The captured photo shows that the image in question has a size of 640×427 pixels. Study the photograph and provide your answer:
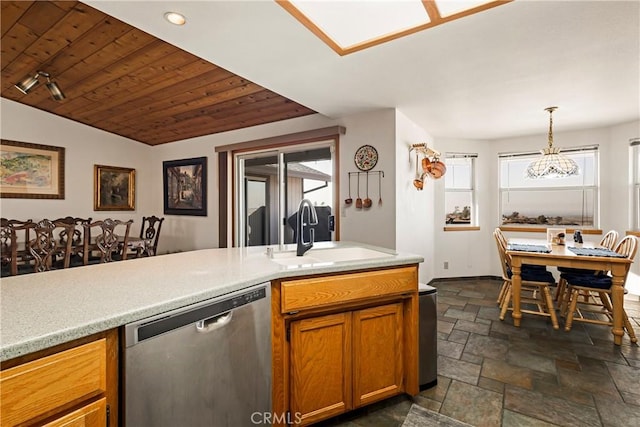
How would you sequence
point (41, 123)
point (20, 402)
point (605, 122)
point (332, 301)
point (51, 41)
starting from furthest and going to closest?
point (41, 123)
point (605, 122)
point (51, 41)
point (332, 301)
point (20, 402)

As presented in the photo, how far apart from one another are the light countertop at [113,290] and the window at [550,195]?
13.2 feet

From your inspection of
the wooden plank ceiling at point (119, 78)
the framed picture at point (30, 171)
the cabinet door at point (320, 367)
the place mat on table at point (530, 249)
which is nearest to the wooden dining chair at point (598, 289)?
the place mat on table at point (530, 249)

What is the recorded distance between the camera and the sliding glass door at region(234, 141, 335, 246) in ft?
13.2

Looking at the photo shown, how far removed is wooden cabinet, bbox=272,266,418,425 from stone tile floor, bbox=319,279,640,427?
0.22m

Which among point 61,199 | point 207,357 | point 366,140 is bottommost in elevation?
point 207,357

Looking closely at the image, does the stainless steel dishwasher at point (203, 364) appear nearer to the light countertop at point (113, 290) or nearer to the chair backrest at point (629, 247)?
the light countertop at point (113, 290)

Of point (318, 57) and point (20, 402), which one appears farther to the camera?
point (318, 57)

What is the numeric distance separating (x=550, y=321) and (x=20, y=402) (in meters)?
4.06

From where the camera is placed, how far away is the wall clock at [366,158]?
349 centimetres

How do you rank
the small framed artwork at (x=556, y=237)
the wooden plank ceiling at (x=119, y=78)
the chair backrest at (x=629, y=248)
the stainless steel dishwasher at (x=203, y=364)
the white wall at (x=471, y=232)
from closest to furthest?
the stainless steel dishwasher at (x=203, y=364), the wooden plank ceiling at (x=119, y=78), the chair backrest at (x=629, y=248), the small framed artwork at (x=556, y=237), the white wall at (x=471, y=232)

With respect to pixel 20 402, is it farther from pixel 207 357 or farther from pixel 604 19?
pixel 604 19

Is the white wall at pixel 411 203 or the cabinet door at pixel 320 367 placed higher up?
the white wall at pixel 411 203

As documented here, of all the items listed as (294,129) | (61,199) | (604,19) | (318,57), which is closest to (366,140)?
(294,129)

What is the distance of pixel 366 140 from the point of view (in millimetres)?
3551
